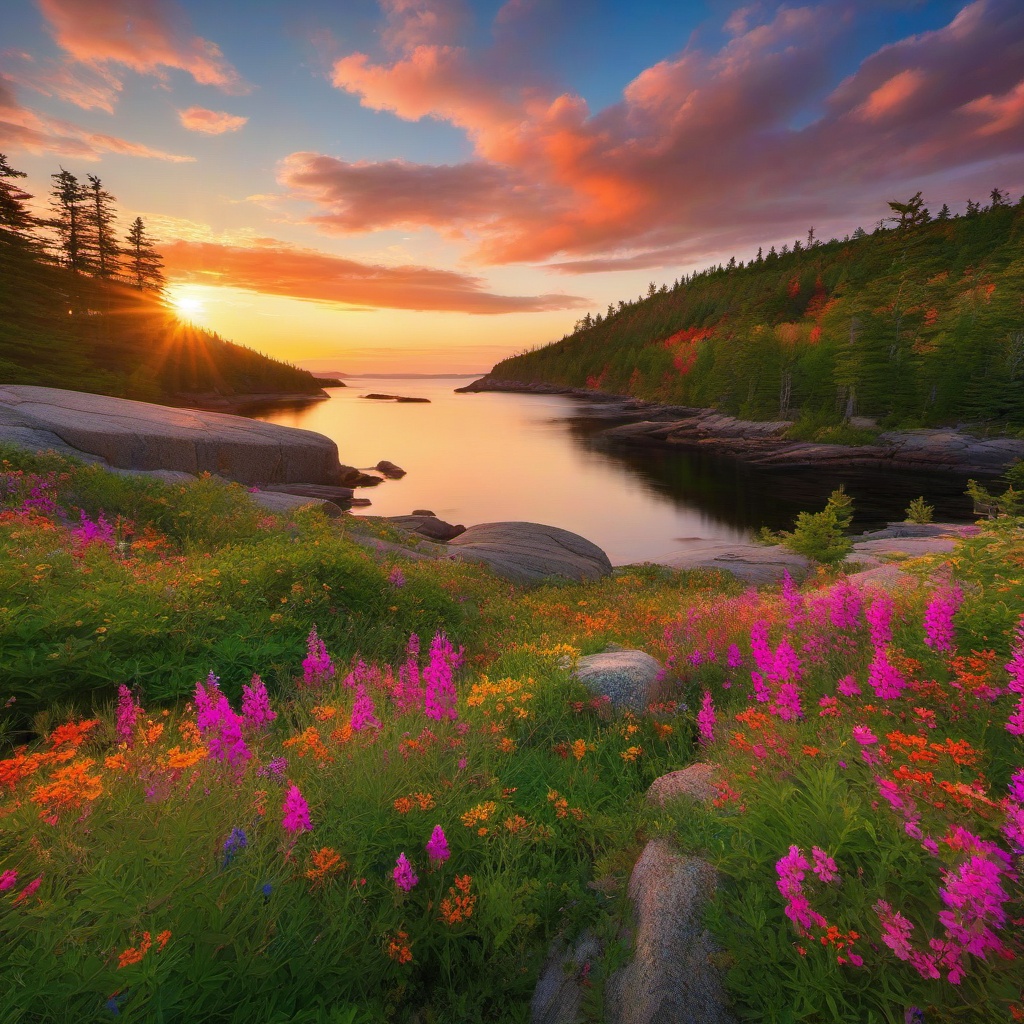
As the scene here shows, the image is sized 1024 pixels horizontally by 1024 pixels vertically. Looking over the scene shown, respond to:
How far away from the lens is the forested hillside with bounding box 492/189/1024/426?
194 feet

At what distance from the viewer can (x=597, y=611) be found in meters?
10.3

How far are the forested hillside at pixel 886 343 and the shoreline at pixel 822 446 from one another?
16.6 feet

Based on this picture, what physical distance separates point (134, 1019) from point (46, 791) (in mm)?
1258

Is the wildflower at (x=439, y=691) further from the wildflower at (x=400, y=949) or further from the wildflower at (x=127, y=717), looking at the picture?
the wildflower at (x=127, y=717)

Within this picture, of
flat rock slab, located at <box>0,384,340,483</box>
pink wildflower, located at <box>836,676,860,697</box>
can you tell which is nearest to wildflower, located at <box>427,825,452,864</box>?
pink wildflower, located at <box>836,676,860,697</box>

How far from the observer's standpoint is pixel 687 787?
364 centimetres

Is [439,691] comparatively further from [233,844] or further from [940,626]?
[940,626]

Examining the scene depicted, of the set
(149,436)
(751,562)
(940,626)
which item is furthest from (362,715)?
(751,562)

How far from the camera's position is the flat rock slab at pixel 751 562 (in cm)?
1620

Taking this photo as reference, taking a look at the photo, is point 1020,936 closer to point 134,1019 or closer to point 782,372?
point 134,1019

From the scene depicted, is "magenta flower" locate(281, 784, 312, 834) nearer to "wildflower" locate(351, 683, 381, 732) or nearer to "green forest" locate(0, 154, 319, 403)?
"wildflower" locate(351, 683, 381, 732)

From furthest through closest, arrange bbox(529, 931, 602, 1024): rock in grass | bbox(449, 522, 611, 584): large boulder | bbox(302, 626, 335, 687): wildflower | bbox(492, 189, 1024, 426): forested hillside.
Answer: bbox(492, 189, 1024, 426): forested hillside → bbox(449, 522, 611, 584): large boulder → bbox(302, 626, 335, 687): wildflower → bbox(529, 931, 602, 1024): rock in grass

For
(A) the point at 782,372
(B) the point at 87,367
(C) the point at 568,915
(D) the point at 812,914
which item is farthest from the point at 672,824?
(A) the point at 782,372

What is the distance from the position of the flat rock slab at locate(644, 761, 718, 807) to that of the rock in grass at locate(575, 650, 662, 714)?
1.29 metres
